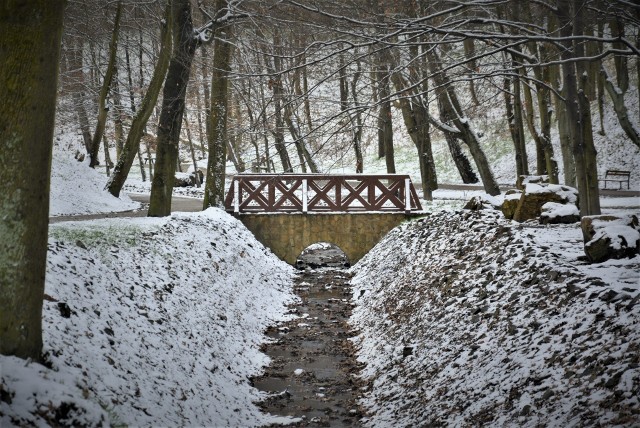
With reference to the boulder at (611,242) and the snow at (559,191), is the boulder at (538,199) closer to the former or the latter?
the snow at (559,191)

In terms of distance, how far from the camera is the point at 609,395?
180 inches

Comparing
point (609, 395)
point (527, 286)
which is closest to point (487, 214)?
point (527, 286)

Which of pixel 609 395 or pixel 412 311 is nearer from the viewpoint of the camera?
pixel 609 395

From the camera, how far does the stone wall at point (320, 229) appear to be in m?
18.6

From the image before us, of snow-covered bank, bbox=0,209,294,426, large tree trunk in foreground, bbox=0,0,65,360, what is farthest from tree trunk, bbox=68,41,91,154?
large tree trunk in foreground, bbox=0,0,65,360

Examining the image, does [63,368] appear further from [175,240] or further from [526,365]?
[175,240]

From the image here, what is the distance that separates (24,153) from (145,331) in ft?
10.4

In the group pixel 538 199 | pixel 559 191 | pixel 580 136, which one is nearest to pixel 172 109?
pixel 538 199

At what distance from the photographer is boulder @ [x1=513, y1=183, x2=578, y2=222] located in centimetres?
1111

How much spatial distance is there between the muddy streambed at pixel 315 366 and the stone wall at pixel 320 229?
11.4ft

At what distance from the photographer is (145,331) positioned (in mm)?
7262

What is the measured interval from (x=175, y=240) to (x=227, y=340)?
2.81 metres

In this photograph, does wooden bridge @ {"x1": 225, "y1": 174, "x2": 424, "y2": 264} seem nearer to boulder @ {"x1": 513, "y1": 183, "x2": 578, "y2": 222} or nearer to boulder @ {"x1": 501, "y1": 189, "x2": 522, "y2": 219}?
boulder @ {"x1": 501, "y1": 189, "x2": 522, "y2": 219}

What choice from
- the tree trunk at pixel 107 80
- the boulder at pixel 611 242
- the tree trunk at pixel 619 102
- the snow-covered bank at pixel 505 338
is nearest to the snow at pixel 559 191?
the snow-covered bank at pixel 505 338
